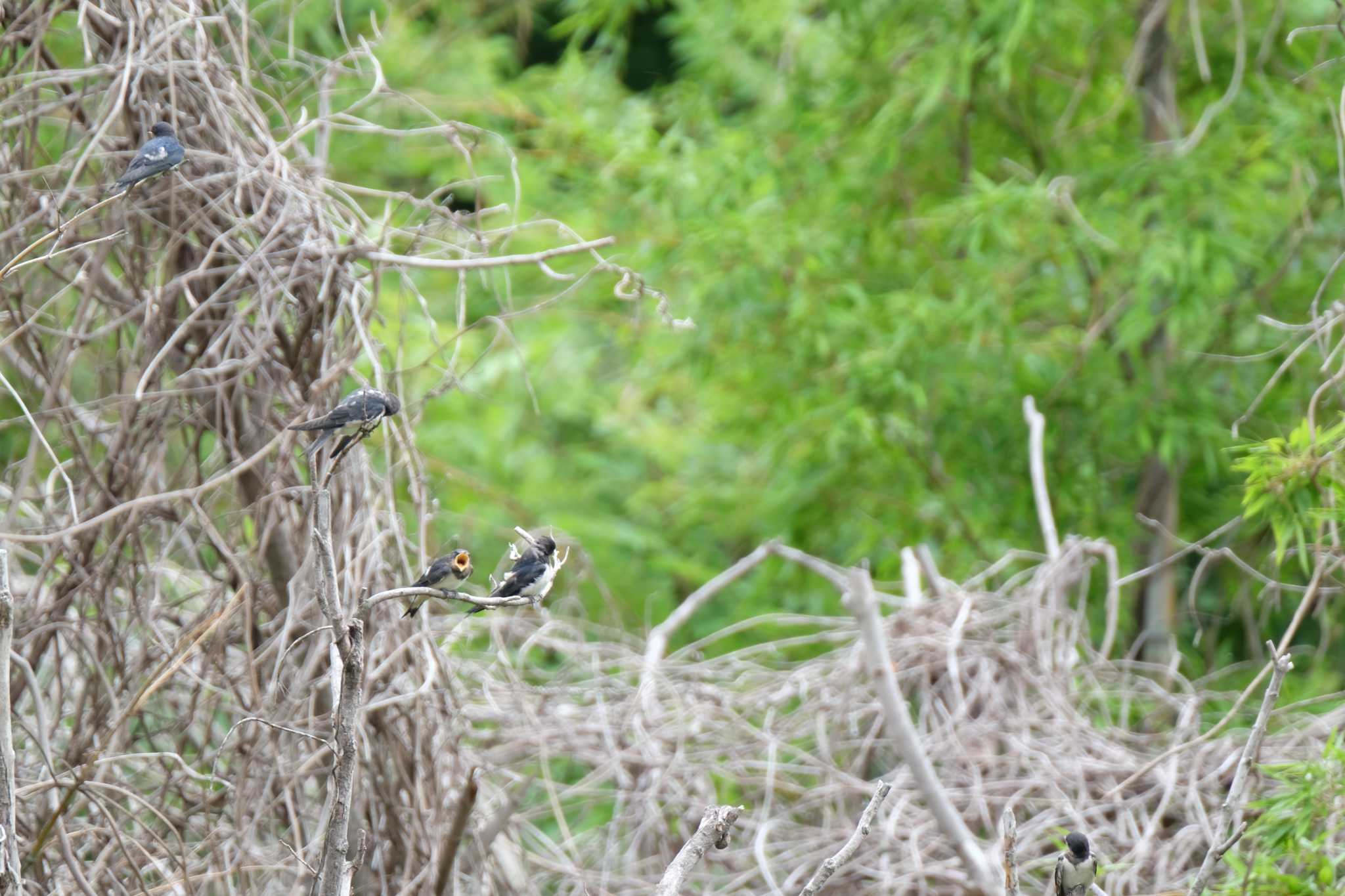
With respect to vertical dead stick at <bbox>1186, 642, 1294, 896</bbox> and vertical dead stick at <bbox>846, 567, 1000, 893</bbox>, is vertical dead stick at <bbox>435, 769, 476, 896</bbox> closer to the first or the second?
vertical dead stick at <bbox>846, 567, 1000, 893</bbox>

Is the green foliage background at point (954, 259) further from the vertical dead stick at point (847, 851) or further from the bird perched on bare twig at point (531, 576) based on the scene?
the vertical dead stick at point (847, 851)

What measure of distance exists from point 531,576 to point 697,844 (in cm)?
47

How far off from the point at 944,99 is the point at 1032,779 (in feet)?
9.67

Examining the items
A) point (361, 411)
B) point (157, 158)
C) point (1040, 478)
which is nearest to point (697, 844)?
point (361, 411)

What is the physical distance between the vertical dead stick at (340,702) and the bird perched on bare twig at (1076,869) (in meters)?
1.43

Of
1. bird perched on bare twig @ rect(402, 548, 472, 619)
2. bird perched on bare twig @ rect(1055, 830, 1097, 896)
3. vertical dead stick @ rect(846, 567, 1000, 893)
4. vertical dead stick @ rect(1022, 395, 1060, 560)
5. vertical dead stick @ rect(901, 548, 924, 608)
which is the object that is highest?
bird perched on bare twig @ rect(402, 548, 472, 619)

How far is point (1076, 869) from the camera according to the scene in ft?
8.04

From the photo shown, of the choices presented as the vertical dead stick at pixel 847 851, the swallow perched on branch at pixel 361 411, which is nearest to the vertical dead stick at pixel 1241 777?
the vertical dead stick at pixel 847 851

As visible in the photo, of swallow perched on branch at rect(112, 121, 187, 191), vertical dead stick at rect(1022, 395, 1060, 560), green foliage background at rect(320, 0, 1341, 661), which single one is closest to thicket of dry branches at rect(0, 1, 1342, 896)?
swallow perched on branch at rect(112, 121, 187, 191)

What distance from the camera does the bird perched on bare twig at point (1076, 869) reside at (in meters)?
2.44

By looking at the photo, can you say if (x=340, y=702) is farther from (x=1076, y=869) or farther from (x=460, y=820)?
(x=1076, y=869)

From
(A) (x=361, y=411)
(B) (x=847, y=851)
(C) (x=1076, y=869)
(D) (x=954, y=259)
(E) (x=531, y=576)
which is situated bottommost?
(D) (x=954, y=259)

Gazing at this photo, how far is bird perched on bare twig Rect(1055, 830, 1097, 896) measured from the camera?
2441 mm

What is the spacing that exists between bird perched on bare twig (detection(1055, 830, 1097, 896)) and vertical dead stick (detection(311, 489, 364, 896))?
1432mm
